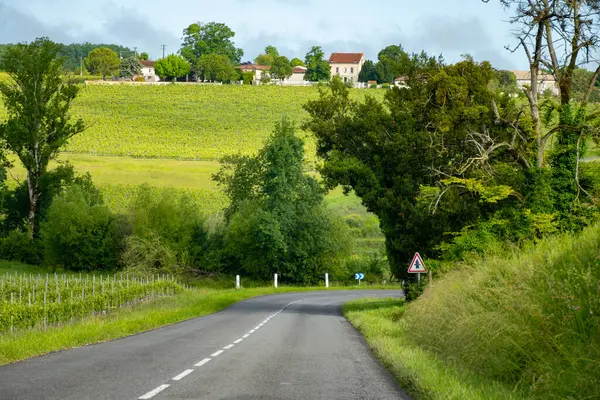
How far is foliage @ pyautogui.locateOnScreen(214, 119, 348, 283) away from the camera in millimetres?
66000

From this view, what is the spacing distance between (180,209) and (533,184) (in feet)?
150

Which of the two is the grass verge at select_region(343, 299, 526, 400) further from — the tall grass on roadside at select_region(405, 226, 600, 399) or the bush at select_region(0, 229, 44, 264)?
the bush at select_region(0, 229, 44, 264)

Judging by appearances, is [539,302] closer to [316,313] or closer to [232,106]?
[316,313]

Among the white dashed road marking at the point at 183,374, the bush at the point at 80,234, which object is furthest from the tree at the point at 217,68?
the white dashed road marking at the point at 183,374

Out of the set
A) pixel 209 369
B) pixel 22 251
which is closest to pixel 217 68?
pixel 22 251

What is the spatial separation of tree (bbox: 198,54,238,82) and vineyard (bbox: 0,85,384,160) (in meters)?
16.9

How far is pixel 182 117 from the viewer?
146 meters

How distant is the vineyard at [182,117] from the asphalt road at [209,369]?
9178cm

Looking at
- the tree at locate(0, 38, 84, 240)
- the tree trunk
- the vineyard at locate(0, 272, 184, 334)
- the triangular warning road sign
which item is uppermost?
the tree at locate(0, 38, 84, 240)

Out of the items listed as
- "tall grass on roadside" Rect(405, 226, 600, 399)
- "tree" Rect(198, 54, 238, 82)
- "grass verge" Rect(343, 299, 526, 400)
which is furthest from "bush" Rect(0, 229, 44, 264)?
"tree" Rect(198, 54, 238, 82)

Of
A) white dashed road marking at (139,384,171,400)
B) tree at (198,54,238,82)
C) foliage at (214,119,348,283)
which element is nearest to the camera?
white dashed road marking at (139,384,171,400)

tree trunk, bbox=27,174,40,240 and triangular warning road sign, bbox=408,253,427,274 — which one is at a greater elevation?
tree trunk, bbox=27,174,40,240

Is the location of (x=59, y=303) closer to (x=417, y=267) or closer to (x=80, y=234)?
(x=417, y=267)

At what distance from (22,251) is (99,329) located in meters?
50.7
